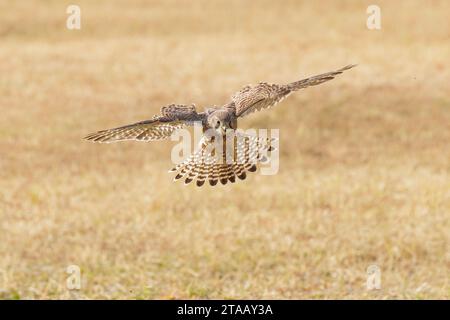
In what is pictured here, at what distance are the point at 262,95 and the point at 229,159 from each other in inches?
13.0

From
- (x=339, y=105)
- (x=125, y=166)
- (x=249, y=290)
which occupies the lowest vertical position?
(x=249, y=290)

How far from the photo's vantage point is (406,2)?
3180 cm

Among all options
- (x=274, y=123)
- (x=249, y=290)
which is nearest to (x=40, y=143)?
(x=274, y=123)

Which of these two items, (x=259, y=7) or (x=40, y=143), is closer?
(x=40, y=143)

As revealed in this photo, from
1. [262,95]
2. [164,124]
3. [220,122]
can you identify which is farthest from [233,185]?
[220,122]

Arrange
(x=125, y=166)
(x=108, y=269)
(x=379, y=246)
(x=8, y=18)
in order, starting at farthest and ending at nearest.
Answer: (x=8, y=18) → (x=125, y=166) → (x=379, y=246) → (x=108, y=269)

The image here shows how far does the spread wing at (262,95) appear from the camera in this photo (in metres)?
4.07

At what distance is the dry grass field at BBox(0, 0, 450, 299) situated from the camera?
1025cm

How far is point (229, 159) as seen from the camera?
13.6ft

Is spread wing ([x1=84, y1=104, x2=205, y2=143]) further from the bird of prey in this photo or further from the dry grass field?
the dry grass field

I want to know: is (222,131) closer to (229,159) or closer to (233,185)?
(229,159)

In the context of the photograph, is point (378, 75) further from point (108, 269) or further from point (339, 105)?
point (108, 269)

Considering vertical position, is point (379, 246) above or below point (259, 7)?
below

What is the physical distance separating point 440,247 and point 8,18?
22.4 metres
